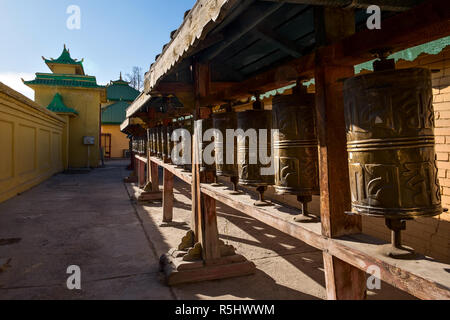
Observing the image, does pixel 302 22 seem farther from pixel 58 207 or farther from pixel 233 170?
pixel 58 207

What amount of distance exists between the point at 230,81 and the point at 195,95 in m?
0.54

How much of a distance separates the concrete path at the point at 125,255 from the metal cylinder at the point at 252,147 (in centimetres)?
122

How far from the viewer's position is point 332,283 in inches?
56.6

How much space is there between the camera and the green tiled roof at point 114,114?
2739 centimetres

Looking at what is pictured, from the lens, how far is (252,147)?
2.18 metres

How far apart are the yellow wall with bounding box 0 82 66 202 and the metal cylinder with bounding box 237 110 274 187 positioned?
25.0ft

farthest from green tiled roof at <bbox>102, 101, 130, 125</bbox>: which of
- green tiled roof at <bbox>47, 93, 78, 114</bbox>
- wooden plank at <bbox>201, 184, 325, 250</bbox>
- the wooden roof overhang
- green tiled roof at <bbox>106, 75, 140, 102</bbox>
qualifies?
wooden plank at <bbox>201, 184, 325, 250</bbox>

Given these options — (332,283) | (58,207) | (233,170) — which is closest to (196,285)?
(233,170)

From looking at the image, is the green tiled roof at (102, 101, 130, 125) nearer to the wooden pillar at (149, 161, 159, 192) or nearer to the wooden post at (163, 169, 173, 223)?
the wooden pillar at (149, 161, 159, 192)

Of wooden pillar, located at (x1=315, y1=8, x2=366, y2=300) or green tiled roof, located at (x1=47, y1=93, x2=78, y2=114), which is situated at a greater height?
green tiled roof, located at (x1=47, y1=93, x2=78, y2=114)

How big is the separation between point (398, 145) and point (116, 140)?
95.5 feet

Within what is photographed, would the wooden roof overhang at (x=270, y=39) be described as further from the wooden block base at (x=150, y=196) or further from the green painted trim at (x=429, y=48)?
the wooden block base at (x=150, y=196)

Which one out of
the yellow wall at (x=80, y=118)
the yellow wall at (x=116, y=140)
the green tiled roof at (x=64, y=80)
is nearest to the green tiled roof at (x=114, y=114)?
the yellow wall at (x=116, y=140)

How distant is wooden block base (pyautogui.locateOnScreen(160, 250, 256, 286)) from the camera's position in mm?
2953
